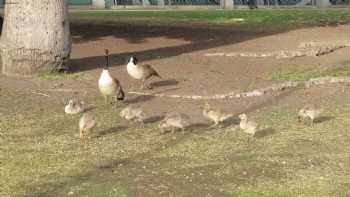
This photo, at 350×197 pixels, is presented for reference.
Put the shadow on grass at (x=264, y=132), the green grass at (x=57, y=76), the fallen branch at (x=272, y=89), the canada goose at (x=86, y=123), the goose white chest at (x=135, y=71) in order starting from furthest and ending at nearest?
the green grass at (x=57, y=76) → the goose white chest at (x=135, y=71) → the fallen branch at (x=272, y=89) → the shadow on grass at (x=264, y=132) → the canada goose at (x=86, y=123)

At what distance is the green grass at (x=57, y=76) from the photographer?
49.7ft

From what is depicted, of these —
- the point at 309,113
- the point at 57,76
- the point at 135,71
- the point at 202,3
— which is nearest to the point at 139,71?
Result: the point at 135,71

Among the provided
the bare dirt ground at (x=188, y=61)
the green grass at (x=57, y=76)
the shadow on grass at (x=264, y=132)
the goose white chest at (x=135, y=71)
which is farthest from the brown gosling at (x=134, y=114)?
the green grass at (x=57, y=76)

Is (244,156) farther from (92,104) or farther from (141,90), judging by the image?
(141,90)

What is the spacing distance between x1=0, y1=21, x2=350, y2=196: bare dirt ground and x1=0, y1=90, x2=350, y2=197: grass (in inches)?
1.6

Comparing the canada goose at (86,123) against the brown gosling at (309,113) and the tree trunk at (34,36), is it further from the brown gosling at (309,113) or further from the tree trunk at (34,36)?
the tree trunk at (34,36)

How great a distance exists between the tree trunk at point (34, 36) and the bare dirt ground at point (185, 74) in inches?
13.6

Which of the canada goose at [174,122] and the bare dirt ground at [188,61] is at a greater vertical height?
the canada goose at [174,122]

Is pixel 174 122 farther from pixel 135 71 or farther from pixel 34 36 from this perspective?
pixel 34 36

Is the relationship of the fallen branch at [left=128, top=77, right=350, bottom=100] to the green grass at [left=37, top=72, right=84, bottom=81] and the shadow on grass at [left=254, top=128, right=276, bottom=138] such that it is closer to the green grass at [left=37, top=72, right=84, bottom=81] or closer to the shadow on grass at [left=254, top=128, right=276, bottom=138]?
the green grass at [left=37, top=72, right=84, bottom=81]

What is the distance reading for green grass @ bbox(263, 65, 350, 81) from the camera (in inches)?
566

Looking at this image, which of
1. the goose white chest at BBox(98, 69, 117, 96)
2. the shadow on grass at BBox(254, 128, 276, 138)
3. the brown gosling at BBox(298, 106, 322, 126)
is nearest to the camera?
the shadow on grass at BBox(254, 128, 276, 138)

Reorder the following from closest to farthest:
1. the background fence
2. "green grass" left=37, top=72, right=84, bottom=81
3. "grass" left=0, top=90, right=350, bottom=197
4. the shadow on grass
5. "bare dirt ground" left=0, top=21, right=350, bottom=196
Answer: "grass" left=0, top=90, right=350, bottom=197, "bare dirt ground" left=0, top=21, right=350, bottom=196, the shadow on grass, "green grass" left=37, top=72, right=84, bottom=81, the background fence

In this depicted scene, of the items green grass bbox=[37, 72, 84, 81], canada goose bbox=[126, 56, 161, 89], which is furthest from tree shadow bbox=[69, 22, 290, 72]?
canada goose bbox=[126, 56, 161, 89]
